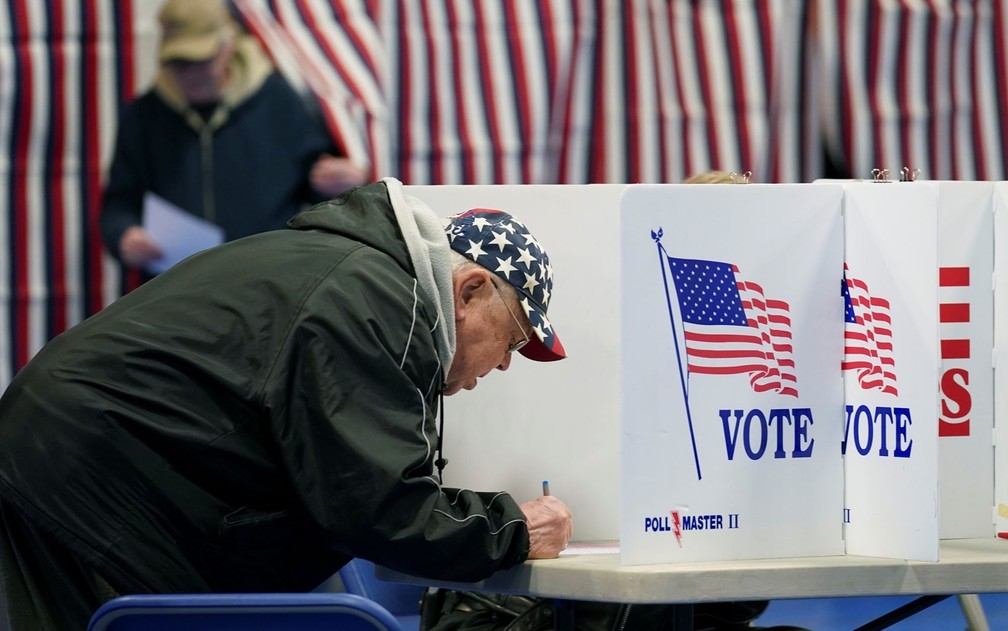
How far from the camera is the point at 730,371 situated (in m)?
1.90

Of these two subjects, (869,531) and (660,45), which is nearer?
(869,531)

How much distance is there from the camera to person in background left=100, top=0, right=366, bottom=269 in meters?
4.65

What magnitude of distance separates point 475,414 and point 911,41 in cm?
349

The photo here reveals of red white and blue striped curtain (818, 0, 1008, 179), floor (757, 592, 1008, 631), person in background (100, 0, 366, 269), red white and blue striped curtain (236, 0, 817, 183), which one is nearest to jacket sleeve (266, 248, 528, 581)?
floor (757, 592, 1008, 631)

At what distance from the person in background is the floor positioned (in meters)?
2.10

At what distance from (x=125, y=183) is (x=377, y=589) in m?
2.39

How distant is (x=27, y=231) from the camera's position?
15.3ft

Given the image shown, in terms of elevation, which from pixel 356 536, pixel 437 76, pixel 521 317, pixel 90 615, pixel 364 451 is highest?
pixel 437 76

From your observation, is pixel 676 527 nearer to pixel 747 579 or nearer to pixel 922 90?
pixel 747 579

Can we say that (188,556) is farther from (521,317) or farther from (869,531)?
(869,531)

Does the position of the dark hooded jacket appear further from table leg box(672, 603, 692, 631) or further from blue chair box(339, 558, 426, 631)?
blue chair box(339, 558, 426, 631)

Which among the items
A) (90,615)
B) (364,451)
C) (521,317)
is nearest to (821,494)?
(521,317)

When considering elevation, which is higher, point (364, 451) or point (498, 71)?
point (498, 71)

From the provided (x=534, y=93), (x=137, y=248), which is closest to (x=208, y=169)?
(x=137, y=248)
